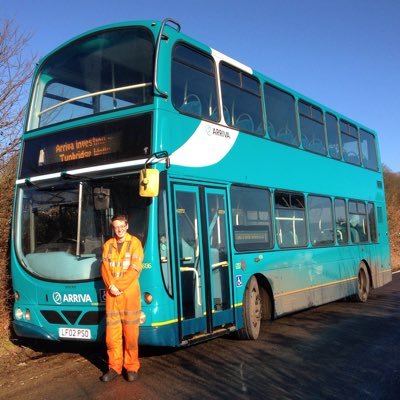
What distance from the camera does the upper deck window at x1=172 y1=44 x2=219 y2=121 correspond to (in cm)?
678

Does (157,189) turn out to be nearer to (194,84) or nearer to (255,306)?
(194,84)

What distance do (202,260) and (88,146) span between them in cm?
217

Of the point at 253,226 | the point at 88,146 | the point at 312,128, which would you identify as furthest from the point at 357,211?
the point at 88,146

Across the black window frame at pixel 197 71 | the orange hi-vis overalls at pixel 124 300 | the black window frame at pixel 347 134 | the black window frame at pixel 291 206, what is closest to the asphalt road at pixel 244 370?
the orange hi-vis overalls at pixel 124 300

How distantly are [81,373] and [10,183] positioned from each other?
4.37 meters

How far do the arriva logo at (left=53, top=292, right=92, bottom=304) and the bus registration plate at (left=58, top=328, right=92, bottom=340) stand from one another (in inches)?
14.0

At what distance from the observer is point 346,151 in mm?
12469

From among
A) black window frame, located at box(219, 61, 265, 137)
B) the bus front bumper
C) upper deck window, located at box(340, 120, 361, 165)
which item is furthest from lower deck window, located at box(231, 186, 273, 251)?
upper deck window, located at box(340, 120, 361, 165)

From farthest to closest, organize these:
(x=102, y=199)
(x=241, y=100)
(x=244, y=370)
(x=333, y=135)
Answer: (x=333, y=135) → (x=241, y=100) → (x=102, y=199) → (x=244, y=370)

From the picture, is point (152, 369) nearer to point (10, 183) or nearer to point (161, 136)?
point (161, 136)

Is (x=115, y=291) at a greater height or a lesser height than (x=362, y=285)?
greater

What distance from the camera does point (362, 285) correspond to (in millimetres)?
12625

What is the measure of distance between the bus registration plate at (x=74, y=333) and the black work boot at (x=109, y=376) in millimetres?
541

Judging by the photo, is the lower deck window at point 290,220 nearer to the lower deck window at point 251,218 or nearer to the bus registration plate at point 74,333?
the lower deck window at point 251,218
